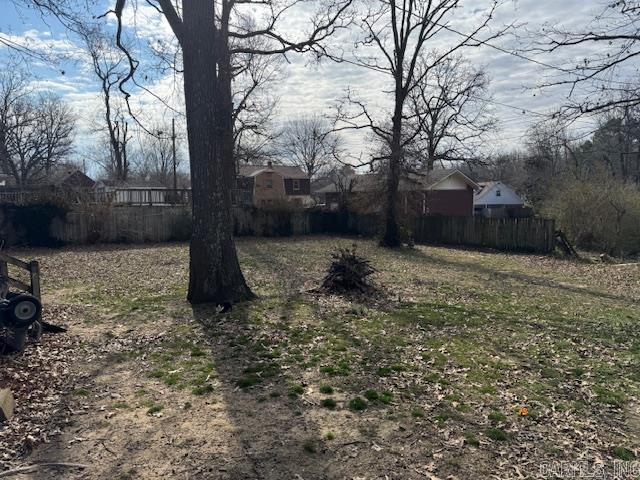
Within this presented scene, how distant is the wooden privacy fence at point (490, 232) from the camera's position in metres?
20.3

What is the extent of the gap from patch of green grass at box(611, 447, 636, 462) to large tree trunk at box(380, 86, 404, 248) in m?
16.7

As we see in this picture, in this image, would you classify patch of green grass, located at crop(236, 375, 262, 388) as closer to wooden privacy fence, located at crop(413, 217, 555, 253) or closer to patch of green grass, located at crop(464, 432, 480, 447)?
patch of green grass, located at crop(464, 432, 480, 447)

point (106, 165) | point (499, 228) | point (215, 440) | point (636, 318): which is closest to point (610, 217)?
point (499, 228)

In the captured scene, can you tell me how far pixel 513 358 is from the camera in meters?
5.27

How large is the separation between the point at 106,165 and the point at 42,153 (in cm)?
1065

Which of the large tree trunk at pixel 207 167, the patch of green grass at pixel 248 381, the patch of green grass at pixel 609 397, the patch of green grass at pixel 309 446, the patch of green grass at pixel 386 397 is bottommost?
the patch of green grass at pixel 609 397

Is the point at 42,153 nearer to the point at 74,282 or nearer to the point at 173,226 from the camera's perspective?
the point at 173,226

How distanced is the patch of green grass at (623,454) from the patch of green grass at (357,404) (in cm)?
184

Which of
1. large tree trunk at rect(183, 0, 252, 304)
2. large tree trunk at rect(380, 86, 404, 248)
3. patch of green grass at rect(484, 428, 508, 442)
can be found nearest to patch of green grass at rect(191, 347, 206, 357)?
large tree trunk at rect(183, 0, 252, 304)

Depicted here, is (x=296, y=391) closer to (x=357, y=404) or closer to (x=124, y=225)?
(x=357, y=404)

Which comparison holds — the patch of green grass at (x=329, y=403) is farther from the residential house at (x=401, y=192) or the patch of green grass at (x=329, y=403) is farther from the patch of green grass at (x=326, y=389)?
the residential house at (x=401, y=192)

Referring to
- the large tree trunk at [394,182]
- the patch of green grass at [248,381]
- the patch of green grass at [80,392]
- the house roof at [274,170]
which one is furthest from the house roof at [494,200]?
the patch of green grass at [80,392]

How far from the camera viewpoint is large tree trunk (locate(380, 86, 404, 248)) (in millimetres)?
19297

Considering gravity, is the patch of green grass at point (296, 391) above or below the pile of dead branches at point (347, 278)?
below
